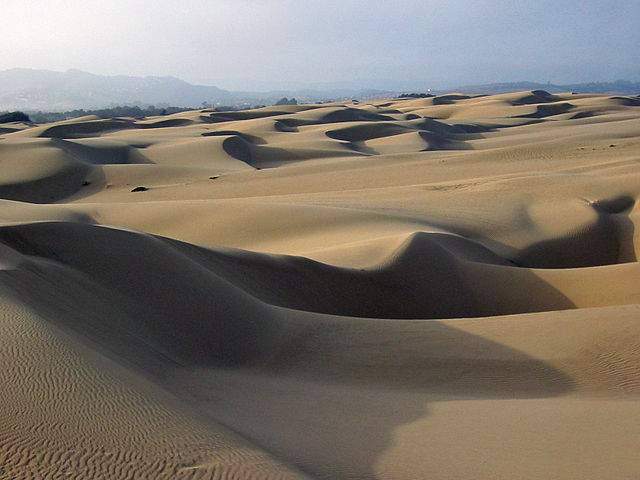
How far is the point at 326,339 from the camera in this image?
695 cm

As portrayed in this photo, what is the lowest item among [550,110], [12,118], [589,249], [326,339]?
[550,110]

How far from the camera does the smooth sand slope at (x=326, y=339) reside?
366 centimetres

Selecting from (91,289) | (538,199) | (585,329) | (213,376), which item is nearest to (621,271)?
(585,329)

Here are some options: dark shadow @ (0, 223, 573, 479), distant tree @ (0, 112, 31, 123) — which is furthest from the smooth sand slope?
distant tree @ (0, 112, 31, 123)

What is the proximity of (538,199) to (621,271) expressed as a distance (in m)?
6.08

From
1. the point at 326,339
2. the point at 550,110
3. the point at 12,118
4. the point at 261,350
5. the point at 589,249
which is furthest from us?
the point at 12,118

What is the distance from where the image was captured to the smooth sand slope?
366 cm

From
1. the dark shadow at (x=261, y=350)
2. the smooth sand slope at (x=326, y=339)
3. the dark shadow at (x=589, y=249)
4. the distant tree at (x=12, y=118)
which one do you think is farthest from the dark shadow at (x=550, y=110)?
the dark shadow at (x=261, y=350)

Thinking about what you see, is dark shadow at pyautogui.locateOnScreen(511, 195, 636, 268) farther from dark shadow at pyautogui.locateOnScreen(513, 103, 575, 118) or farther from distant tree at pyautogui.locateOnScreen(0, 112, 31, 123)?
distant tree at pyautogui.locateOnScreen(0, 112, 31, 123)

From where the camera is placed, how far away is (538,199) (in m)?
16.1

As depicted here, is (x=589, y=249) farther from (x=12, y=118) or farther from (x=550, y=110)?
(x=12, y=118)

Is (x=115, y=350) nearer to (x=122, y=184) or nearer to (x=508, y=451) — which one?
(x=508, y=451)

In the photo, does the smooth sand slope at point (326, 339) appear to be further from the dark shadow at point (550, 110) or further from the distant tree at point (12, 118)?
the distant tree at point (12, 118)

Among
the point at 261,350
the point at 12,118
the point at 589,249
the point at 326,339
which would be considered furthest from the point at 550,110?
the point at 261,350
